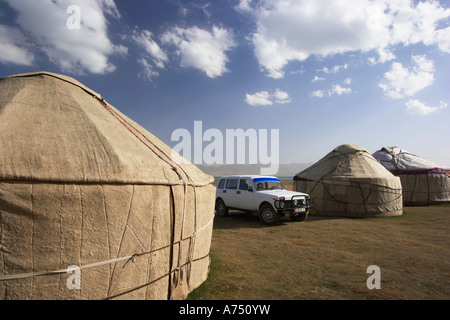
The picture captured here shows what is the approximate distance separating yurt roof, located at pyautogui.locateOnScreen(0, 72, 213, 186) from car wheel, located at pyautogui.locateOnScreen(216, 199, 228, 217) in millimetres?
7349

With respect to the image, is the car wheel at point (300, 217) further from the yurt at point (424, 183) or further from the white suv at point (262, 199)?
the yurt at point (424, 183)

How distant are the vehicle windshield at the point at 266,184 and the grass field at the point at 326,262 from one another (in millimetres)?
1640

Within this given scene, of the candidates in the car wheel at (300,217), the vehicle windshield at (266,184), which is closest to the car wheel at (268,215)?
the vehicle windshield at (266,184)

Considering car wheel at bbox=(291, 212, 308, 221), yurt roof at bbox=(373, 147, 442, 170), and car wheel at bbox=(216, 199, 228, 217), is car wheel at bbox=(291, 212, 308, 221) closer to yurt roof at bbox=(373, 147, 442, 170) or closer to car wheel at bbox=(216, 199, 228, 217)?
car wheel at bbox=(216, 199, 228, 217)

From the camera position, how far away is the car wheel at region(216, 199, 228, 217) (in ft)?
37.0

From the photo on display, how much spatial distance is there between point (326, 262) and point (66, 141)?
495cm

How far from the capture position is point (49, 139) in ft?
9.08


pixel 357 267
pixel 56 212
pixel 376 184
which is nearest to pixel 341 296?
pixel 357 267

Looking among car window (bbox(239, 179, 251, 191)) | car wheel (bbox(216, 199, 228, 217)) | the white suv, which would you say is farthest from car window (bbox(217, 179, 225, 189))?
car window (bbox(239, 179, 251, 191))

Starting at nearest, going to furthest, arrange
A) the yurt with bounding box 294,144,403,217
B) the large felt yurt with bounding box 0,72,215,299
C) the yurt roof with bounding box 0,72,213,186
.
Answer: the large felt yurt with bounding box 0,72,215,299
the yurt roof with bounding box 0,72,213,186
the yurt with bounding box 294,144,403,217

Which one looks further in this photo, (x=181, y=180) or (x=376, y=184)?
(x=376, y=184)

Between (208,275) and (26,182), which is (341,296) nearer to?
(208,275)

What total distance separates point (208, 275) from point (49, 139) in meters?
3.22

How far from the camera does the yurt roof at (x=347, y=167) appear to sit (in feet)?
38.0
